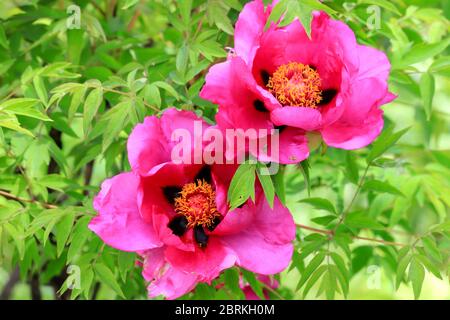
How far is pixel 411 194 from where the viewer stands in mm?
1656

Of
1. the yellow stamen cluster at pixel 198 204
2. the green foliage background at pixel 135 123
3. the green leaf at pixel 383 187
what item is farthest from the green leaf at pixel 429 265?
the yellow stamen cluster at pixel 198 204

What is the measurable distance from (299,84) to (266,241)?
9.0 inches

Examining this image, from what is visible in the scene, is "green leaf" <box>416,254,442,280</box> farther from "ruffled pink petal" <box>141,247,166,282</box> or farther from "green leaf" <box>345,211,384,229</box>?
"ruffled pink petal" <box>141,247,166,282</box>

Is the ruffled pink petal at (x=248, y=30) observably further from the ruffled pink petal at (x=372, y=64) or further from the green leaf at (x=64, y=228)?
the green leaf at (x=64, y=228)

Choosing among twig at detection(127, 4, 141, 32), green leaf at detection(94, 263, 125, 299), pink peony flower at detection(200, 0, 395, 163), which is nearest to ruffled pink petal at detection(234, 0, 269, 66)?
pink peony flower at detection(200, 0, 395, 163)

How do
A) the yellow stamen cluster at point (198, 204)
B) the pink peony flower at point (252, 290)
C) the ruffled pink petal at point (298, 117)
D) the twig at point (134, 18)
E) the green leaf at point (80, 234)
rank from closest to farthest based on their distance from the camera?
the ruffled pink petal at point (298, 117), the yellow stamen cluster at point (198, 204), the green leaf at point (80, 234), the pink peony flower at point (252, 290), the twig at point (134, 18)

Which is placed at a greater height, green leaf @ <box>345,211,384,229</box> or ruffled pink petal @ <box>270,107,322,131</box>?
ruffled pink petal @ <box>270,107,322,131</box>

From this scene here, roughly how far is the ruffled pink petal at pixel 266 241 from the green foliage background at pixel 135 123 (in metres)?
0.04

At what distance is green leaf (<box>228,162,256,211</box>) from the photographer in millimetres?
1090

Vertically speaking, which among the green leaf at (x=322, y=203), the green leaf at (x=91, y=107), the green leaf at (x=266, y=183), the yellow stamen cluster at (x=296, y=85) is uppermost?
the yellow stamen cluster at (x=296, y=85)

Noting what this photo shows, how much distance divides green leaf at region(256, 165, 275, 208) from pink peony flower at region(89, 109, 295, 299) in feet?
0.20

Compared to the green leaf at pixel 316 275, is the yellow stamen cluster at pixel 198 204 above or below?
above

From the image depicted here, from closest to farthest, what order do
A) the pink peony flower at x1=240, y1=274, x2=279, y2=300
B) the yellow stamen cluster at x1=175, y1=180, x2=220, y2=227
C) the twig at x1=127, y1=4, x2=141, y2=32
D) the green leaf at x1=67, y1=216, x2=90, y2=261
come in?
the yellow stamen cluster at x1=175, y1=180, x2=220, y2=227 < the green leaf at x1=67, y1=216, x2=90, y2=261 < the pink peony flower at x1=240, y1=274, x2=279, y2=300 < the twig at x1=127, y1=4, x2=141, y2=32

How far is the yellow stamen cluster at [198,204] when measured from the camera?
46.8 inches
